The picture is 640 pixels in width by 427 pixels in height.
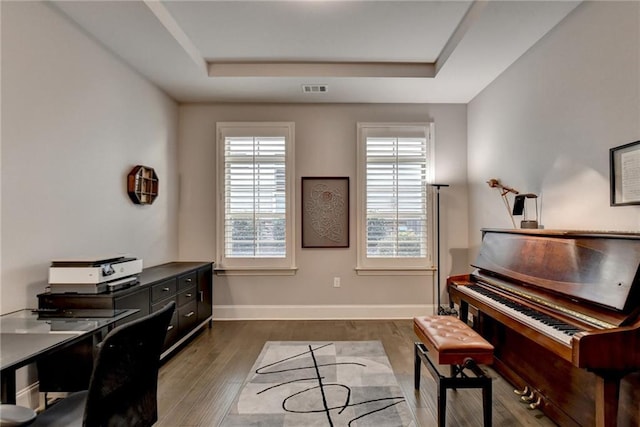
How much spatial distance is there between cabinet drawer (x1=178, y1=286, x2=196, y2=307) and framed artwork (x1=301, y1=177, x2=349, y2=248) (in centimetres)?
142

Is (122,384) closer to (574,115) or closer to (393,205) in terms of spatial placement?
(574,115)

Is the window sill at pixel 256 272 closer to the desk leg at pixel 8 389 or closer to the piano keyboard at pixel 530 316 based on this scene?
the piano keyboard at pixel 530 316

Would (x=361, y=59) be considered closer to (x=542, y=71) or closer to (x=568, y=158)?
(x=542, y=71)

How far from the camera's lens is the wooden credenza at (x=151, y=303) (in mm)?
2312

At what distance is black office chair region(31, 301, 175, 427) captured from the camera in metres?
1.27

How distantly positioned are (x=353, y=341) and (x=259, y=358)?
3.26 ft

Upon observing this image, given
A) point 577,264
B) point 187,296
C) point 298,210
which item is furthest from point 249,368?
point 577,264

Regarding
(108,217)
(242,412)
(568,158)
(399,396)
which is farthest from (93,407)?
(568,158)

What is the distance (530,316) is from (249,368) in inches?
87.0

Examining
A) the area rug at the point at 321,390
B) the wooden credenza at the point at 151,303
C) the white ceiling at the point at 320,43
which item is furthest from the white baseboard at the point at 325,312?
the white ceiling at the point at 320,43

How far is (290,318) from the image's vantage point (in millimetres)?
4523

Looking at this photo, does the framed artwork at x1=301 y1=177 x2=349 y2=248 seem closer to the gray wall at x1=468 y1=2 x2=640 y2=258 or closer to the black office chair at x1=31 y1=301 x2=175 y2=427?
the gray wall at x1=468 y1=2 x2=640 y2=258

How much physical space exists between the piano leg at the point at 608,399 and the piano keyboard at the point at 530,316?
0.66ft

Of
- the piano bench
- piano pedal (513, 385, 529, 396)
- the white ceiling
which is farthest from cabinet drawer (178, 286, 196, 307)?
piano pedal (513, 385, 529, 396)
